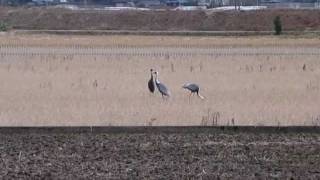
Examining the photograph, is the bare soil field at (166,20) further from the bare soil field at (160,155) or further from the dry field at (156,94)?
the bare soil field at (160,155)

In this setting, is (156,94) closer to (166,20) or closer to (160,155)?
(160,155)

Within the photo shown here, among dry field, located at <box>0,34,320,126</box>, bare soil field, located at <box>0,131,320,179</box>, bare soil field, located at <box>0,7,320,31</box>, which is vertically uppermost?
bare soil field, located at <box>0,7,320,31</box>

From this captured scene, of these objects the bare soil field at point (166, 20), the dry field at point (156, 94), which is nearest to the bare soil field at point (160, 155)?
the dry field at point (156, 94)

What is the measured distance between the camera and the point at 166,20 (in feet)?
263

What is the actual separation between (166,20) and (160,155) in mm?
70713

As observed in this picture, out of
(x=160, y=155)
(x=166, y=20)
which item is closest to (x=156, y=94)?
(x=160, y=155)

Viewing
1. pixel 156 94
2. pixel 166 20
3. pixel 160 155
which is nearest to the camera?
pixel 160 155

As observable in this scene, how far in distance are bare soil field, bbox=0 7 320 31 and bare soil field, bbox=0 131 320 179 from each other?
63.1 meters

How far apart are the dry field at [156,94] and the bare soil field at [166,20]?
130ft

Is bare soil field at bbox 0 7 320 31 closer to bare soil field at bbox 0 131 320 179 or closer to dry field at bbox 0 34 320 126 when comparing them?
dry field at bbox 0 34 320 126

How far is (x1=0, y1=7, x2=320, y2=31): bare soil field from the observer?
76312 mm

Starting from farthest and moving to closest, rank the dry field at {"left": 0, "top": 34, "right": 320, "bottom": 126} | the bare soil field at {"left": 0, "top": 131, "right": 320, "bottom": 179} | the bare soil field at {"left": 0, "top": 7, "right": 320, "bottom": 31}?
the bare soil field at {"left": 0, "top": 7, "right": 320, "bottom": 31}, the dry field at {"left": 0, "top": 34, "right": 320, "bottom": 126}, the bare soil field at {"left": 0, "top": 131, "right": 320, "bottom": 179}

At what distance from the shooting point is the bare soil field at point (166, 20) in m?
76.3

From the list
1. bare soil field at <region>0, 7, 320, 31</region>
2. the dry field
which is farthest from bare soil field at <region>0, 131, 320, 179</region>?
bare soil field at <region>0, 7, 320, 31</region>
